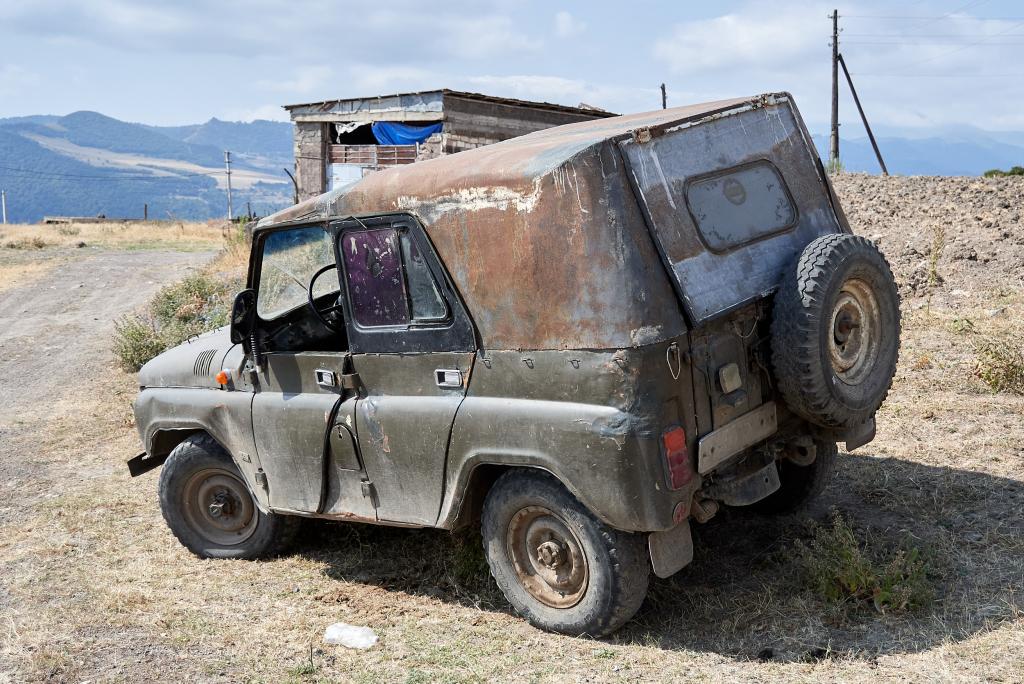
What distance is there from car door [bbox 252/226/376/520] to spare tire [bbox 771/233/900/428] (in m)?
2.12

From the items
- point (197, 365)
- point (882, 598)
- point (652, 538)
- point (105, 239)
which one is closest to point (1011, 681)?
point (882, 598)

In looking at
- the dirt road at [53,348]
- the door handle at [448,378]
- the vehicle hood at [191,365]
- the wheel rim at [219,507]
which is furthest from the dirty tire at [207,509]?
the dirt road at [53,348]

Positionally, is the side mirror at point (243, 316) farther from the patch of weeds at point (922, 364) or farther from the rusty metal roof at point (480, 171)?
the patch of weeds at point (922, 364)

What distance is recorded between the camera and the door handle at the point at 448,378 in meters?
4.31

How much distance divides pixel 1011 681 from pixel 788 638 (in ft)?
2.83

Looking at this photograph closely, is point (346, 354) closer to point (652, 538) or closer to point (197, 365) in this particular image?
point (197, 365)

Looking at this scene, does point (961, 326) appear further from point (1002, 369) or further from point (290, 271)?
point (290, 271)

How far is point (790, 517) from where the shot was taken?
5422 millimetres

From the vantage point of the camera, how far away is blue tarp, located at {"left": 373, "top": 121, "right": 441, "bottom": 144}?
63.1 feet

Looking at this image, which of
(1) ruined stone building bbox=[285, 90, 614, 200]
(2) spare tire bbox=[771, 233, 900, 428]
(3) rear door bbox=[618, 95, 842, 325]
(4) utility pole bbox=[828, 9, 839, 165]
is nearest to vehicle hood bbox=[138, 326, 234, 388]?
(3) rear door bbox=[618, 95, 842, 325]

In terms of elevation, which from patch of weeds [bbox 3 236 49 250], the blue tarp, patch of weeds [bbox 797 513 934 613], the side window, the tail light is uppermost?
the blue tarp

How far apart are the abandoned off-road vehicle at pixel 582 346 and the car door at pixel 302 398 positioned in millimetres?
14

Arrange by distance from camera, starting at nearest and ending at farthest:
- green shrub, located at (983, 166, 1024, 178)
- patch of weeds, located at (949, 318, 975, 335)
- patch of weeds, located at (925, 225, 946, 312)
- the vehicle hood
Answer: the vehicle hood < patch of weeds, located at (949, 318, 975, 335) < patch of weeds, located at (925, 225, 946, 312) < green shrub, located at (983, 166, 1024, 178)

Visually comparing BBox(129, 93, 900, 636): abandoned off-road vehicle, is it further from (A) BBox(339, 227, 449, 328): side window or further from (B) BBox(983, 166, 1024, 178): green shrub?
(B) BBox(983, 166, 1024, 178): green shrub
